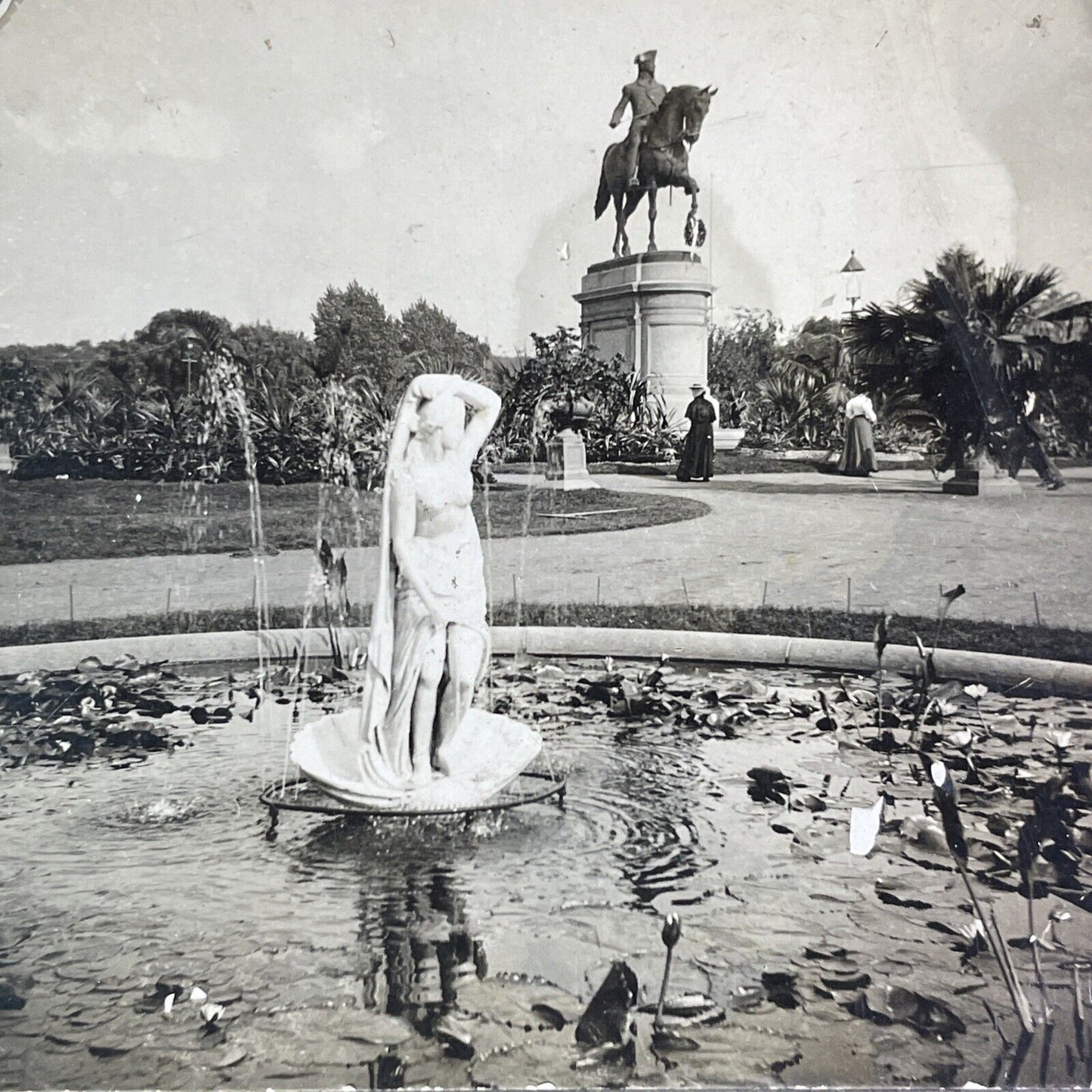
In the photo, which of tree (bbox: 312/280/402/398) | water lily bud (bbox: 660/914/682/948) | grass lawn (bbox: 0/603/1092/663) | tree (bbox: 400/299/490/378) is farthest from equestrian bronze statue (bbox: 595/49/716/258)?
water lily bud (bbox: 660/914/682/948)

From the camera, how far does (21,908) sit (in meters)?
2.96

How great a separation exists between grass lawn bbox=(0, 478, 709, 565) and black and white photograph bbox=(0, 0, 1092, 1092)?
0.10ft

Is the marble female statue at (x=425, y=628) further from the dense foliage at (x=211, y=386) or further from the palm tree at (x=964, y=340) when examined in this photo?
the palm tree at (x=964, y=340)

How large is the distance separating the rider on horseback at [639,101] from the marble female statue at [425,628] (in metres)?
2.81

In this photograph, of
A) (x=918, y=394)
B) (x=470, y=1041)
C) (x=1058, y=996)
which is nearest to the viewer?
(x=470, y=1041)

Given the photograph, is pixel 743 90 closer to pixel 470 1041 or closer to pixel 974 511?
pixel 974 511

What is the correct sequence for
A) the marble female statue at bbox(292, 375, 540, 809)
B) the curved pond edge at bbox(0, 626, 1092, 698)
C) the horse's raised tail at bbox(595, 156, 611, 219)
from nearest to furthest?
the marble female statue at bbox(292, 375, 540, 809) → the curved pond edge at bbox(0, 626, 1092, 698) → the horse's raised tail at bbox(595, 156, 611, 219)

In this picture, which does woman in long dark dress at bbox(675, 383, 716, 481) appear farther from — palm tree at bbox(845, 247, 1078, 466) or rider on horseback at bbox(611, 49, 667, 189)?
rider on horseback at bbox(611, 49, 667, 189)

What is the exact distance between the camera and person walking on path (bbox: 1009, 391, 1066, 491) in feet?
17.6

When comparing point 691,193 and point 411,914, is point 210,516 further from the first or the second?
point 411,914

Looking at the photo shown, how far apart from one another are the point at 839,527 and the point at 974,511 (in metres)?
0.71

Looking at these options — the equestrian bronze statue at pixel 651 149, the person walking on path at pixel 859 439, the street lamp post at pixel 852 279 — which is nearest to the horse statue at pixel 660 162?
the equestrian bronze statue at pixel 651 149

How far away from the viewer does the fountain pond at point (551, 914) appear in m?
2.42

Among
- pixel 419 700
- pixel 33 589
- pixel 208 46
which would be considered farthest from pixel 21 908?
pixel 208 46
